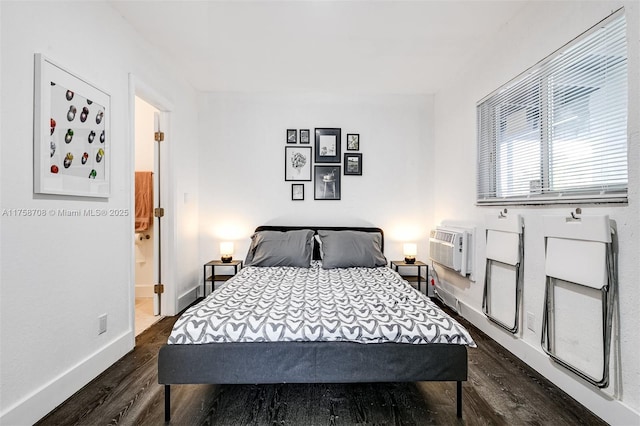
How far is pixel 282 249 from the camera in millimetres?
3461

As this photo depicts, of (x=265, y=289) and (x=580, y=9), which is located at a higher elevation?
(x=580, y=9)

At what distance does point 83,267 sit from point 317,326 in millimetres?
1614

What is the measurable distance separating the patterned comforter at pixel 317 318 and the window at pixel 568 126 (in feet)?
3.77

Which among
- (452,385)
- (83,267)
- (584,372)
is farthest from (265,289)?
(584,372)

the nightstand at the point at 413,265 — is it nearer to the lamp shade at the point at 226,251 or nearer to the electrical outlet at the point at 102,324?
the lamp shade at the point at 226,251

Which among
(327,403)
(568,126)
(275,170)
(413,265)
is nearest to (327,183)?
(275,170)

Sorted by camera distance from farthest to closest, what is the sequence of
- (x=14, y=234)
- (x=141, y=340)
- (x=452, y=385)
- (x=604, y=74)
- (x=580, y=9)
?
1. (x=141, y=340)
2. (x=452, y=385)
3. (x=580, y=9)
4. (x=604, y=74)
5. (x=14, y=234)

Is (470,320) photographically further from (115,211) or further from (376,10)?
(115,211)

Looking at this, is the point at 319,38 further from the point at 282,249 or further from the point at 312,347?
the point at 312,347

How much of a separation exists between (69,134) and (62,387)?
1.53m

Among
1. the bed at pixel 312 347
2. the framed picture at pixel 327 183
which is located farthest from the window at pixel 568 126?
the framed picture at pixel 327 183

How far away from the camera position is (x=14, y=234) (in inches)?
63.7

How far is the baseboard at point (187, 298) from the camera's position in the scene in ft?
11.6

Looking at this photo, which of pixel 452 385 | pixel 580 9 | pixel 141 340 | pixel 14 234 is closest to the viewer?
pixel 14 234
